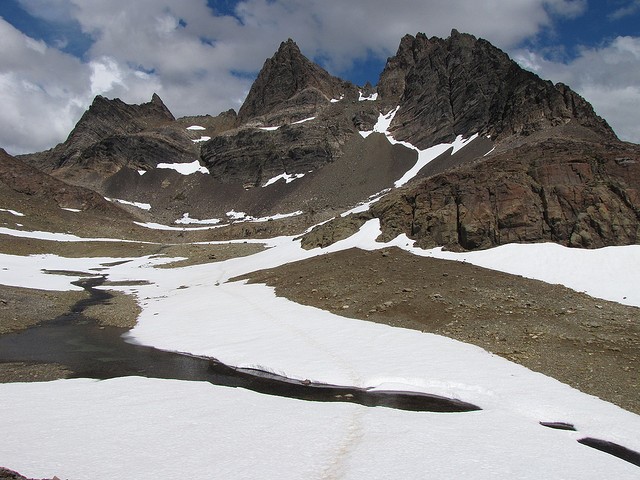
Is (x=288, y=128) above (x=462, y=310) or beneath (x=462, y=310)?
above

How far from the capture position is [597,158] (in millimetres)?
35625

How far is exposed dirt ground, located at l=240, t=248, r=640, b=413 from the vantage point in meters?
14.7

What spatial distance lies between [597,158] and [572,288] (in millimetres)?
17074

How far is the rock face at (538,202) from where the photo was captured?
3095 centimetres

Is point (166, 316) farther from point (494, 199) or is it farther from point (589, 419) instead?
point (494, 199)

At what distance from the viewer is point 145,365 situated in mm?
17234

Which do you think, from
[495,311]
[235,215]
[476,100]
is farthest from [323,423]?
[476,100]

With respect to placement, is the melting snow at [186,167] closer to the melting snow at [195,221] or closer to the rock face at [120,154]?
the rock face at [120,154]

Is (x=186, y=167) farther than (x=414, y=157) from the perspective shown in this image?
Yes

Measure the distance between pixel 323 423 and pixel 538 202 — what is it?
31.5 meters

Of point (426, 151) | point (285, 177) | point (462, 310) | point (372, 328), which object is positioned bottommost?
point (372, 328)

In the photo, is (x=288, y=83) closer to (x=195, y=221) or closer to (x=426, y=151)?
(x=426, y=151)

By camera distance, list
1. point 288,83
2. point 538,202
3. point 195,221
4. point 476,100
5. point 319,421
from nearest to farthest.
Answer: point 319,421, point 538,202, point 476,100, point 195,221, point 288,83

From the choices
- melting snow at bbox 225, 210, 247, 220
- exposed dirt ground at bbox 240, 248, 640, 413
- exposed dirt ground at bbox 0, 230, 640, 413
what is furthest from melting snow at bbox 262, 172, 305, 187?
exposed dirt ground at bbox 240, 248, 640, 413
